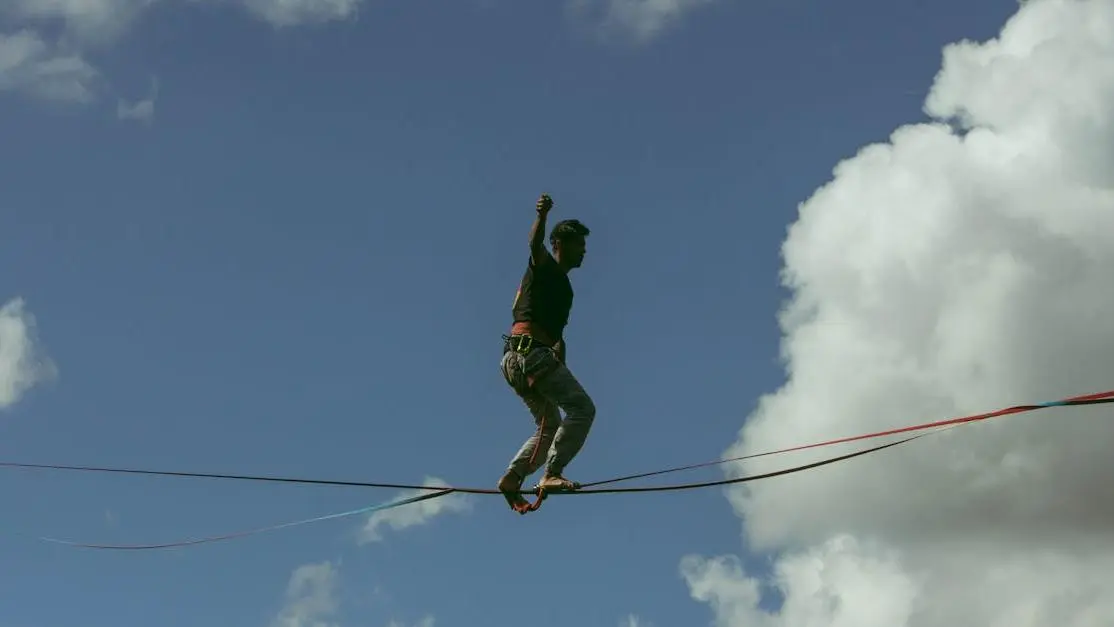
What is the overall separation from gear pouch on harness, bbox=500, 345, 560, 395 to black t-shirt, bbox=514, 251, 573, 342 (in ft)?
0.74

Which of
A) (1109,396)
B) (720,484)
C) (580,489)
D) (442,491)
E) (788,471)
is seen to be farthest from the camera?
(442,491)

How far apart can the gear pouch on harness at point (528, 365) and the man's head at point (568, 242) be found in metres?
0.77

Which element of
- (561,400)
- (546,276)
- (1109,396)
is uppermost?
(546,276)

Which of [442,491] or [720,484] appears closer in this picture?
[720,484]

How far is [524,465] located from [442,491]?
2.88ft

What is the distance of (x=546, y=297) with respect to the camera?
43.1 ft

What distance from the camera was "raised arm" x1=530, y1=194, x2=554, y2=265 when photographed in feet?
40.2

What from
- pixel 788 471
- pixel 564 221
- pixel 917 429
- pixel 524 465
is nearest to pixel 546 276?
pixel 564 221

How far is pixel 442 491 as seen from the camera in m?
13.6

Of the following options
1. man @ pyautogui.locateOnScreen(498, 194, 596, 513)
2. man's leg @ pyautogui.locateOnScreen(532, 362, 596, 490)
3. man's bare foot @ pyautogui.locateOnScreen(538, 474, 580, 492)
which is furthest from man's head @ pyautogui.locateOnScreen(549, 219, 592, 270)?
man's bare foot @ pyautogui.locateOnScreen(538, 474, 580, 492)

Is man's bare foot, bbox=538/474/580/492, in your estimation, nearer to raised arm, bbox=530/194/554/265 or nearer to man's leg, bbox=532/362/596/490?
man's leg, bbox=532/362/596/490

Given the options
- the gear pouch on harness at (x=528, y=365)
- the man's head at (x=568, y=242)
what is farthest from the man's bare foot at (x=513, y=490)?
the man's head at (x=568, y=242)

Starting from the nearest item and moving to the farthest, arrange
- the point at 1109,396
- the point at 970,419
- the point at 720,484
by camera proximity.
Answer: the point at 1109,396, the point at 970,419, the point at 720,484

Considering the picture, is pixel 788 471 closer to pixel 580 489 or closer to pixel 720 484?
pixel 720 484
